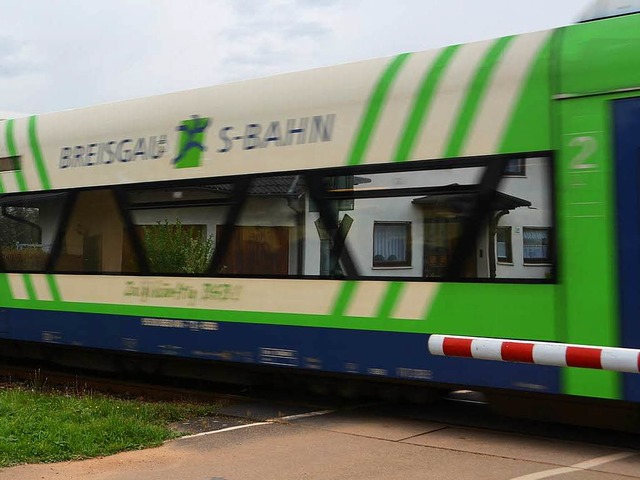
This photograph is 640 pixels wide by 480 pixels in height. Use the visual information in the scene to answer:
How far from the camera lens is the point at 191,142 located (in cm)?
911

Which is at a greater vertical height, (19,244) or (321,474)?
(19,244)

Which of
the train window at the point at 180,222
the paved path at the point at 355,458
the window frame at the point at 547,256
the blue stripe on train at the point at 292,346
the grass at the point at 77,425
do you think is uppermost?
the train window at the point at 180,222

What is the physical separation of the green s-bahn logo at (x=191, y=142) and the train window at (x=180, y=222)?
10.1 inches

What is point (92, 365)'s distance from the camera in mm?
10891

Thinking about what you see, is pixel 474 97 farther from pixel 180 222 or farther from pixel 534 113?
pixel 180 222

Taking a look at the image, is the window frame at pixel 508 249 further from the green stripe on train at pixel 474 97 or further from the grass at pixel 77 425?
the grass at pixel 77 425

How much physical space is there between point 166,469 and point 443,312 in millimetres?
2544

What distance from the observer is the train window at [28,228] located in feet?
34.5

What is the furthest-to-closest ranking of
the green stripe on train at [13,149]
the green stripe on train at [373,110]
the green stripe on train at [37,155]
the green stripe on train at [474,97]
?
the green stripe on train at [13,149]
the green stripe on train at [37,155]
the green stripe on train at [373,110]
the green stripe on train at [474,97]

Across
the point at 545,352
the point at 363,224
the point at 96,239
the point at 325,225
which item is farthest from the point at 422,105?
the point at 96,239

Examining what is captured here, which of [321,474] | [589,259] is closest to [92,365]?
[321,474]

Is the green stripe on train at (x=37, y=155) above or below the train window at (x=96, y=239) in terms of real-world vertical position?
above

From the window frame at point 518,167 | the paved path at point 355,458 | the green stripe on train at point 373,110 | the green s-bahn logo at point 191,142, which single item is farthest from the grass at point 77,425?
the window frame at point 518,167

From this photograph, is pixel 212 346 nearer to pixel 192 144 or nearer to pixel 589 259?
pixel 192 144
